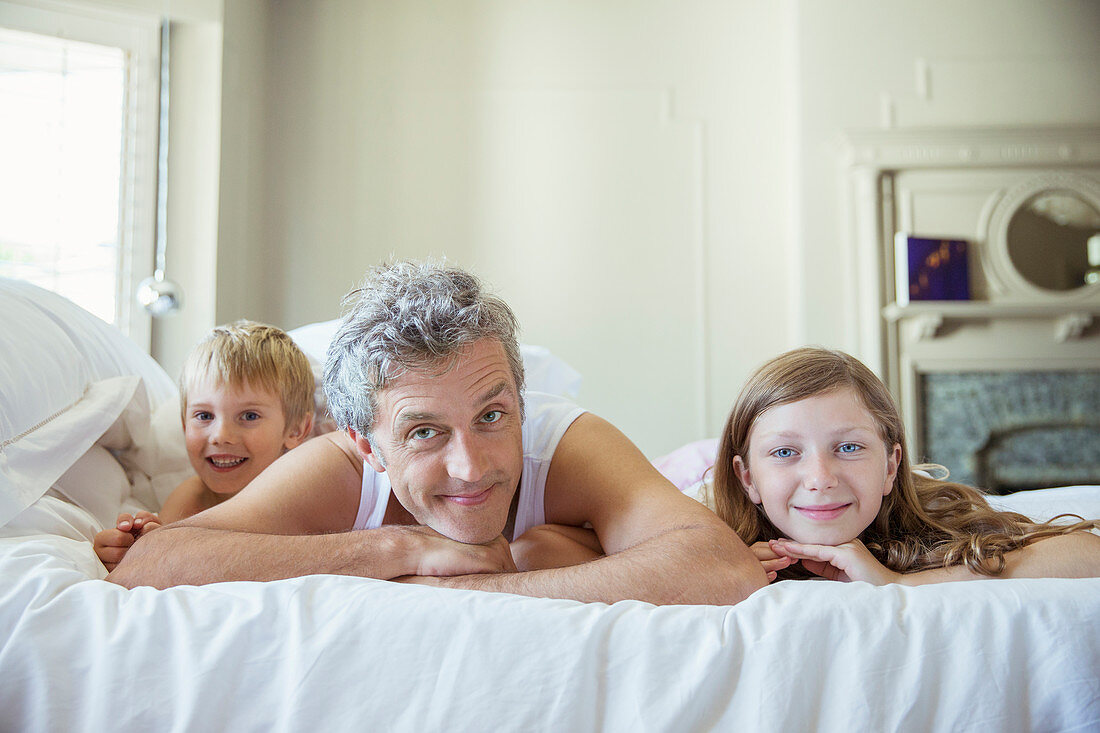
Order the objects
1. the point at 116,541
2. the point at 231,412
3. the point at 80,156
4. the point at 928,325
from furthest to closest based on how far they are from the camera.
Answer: the point at 928,325 < the point at 80,156 < the point at 231,412 < the point at 116,541

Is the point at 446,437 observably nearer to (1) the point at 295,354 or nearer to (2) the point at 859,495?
(2) the point at 859,495

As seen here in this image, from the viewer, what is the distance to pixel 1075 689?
0.70m

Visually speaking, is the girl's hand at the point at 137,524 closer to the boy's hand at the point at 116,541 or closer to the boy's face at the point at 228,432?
the boy's hand at the point at 116,541

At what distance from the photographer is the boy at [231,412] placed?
1.48m

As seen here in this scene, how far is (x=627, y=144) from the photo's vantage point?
381 cm

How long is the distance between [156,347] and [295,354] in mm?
1859

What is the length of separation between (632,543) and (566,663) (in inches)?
14.0

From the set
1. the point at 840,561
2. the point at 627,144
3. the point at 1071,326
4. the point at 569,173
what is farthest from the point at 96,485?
the point at 1071,326

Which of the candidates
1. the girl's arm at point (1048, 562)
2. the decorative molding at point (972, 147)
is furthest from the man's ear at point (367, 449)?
Answer: the decorative molding at point (972, 147)

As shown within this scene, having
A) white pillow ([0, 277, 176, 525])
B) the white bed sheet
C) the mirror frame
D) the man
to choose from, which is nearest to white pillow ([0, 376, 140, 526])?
white pillow ([0, 277, 176, 525])

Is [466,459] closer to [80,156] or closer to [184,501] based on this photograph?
[184,501]

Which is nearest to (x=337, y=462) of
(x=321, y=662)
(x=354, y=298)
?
(x=354, y=298)

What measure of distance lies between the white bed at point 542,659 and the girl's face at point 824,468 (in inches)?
11.5

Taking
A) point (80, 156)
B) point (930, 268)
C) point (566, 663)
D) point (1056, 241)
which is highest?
point (80, 156)
